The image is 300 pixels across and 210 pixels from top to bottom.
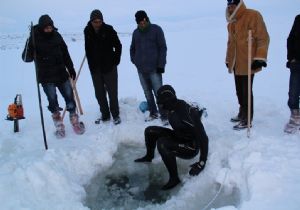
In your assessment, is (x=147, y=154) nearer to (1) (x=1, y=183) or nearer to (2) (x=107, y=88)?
(2) (x=107, y=88)

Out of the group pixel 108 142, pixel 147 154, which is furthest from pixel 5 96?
pixel 147 154

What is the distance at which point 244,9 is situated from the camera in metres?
5.07

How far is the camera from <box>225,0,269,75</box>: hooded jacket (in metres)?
5.02

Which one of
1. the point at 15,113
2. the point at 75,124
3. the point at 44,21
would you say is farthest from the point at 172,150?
the point at 15,113

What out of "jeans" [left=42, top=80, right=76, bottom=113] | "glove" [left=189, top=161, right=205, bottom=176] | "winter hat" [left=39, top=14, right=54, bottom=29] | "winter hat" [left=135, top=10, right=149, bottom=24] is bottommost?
"glove" [left=189, top=161, right=205, bottom=176]

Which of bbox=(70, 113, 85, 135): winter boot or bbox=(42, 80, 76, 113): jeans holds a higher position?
bbox=(42, 80, 76, 113): jeans

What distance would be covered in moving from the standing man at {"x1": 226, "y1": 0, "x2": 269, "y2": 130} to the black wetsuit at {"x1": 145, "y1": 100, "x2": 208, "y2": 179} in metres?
1.08

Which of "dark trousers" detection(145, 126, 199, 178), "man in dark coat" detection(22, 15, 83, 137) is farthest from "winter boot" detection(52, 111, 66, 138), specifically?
"dark trousers" detection(145, 126, 199, 178)

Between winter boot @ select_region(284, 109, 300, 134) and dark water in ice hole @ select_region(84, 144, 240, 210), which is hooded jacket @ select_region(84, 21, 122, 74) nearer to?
dark water in ice hole @ select_region(84, 144, 240, 210)

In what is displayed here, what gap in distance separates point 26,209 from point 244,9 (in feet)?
12.3

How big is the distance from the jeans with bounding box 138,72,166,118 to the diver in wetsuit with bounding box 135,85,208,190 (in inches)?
56.3

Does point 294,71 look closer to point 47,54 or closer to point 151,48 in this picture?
point 151,48

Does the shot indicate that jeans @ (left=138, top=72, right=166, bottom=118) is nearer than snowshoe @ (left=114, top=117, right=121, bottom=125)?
Yes

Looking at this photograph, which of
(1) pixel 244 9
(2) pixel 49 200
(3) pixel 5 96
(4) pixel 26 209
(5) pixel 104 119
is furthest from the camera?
(3) pixel 5 96
